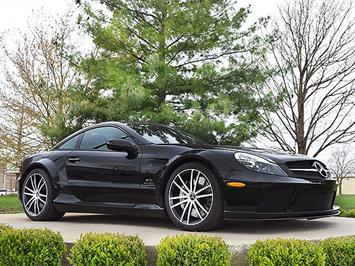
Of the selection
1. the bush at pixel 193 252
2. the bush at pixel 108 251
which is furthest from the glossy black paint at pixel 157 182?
the bush at pixel 108 251

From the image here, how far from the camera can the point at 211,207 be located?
173 inches

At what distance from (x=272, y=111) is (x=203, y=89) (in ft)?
9.36

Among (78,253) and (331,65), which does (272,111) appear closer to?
(331,65)

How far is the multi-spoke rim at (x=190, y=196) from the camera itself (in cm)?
445

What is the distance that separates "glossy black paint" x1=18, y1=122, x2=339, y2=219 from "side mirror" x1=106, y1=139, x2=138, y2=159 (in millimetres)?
33

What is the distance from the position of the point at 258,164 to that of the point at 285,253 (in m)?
1.12

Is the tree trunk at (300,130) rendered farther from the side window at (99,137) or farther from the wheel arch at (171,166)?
the wheel arch at (171,166)

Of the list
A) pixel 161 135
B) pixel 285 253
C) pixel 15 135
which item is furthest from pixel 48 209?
pixel 15 135

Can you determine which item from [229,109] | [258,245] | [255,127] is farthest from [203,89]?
[258,245]

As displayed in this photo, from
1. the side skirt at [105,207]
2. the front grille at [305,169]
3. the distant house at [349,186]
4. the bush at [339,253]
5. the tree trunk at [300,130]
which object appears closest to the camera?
the bush at [339,253]

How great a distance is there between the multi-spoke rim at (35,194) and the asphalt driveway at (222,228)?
0.63 ft

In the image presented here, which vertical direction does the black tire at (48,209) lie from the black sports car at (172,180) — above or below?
below

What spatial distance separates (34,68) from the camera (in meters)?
22.5

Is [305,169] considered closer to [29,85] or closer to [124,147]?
[124,147]
